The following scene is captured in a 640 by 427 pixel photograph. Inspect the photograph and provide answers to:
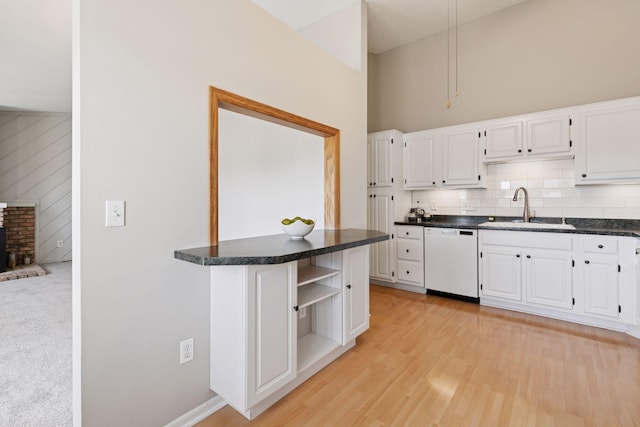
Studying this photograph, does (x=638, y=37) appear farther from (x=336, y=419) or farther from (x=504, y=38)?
(x=336, y=419)

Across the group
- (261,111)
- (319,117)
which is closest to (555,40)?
(319,117)

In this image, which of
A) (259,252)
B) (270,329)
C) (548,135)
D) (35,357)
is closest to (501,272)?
(548,135)

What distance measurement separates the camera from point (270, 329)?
5.50 ft

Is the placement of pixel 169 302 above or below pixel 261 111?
below

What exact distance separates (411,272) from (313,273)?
86.9 inches

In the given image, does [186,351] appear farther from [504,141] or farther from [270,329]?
[504,141]

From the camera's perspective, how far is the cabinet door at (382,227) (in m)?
4.16

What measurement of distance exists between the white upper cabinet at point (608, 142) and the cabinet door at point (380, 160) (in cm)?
200

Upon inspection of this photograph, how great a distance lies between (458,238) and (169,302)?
127 inches

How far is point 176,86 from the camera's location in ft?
5.19

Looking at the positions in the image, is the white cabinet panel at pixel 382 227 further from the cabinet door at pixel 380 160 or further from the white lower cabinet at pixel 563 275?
the white lower cabinet at pixel 563 275

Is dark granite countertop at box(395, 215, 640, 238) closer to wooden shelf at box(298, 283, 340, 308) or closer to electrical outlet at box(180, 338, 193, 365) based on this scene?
wooden shelf at box(298, 283, 340, 308)

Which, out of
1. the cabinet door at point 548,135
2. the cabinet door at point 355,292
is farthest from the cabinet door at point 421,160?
the cabinet door at point 355,292

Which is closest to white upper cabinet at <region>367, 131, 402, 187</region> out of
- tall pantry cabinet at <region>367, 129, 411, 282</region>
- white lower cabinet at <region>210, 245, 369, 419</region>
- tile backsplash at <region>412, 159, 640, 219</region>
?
tall pantry cabinet at <region>367, 129, 411, 282</region>
